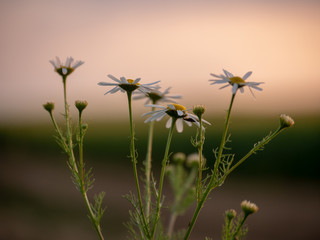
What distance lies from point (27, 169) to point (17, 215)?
331 cm

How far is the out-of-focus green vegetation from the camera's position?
319 inches

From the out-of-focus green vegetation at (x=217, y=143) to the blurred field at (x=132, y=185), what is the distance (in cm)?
2

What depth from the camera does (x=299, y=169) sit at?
8.00 metres

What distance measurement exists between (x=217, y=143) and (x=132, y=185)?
2.64 m

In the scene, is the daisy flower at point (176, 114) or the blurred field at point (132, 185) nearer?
the daisy flower at point (176, 114)

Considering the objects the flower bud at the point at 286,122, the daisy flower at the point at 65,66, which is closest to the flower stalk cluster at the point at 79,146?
the daisy flower at the point at 65,66

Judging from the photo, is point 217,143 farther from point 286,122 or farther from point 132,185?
point 286,122

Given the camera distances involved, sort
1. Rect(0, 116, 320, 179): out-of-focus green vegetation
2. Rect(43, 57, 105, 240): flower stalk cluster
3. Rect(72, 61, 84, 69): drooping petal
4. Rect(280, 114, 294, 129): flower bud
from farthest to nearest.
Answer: Rect(0, 116, 320, 179): out-of-focus green vegetation, Rect(72, 61, 84, 69): drooping petal, Rect(280, 114, 294, 129): flower bud, Rect(43, 57, 105, 240): flower stalk cluster

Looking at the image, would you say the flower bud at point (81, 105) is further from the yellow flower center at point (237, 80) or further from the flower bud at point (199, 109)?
the yellow flower center at point (237, 80)

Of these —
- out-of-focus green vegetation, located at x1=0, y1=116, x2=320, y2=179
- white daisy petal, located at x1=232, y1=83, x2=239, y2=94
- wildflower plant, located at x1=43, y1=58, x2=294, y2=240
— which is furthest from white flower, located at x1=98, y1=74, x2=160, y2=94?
out-of-focus green vegetation, located at x1=0, y1=116, x2=320, y2=179

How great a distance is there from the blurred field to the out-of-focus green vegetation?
25 mm

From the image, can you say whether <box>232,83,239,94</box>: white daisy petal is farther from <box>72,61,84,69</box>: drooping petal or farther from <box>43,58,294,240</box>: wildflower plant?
<box>72,61,84,69</box>: drooping petal

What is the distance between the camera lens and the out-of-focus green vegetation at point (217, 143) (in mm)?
8109

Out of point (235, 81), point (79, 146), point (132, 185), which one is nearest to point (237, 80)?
point (235, 81)
